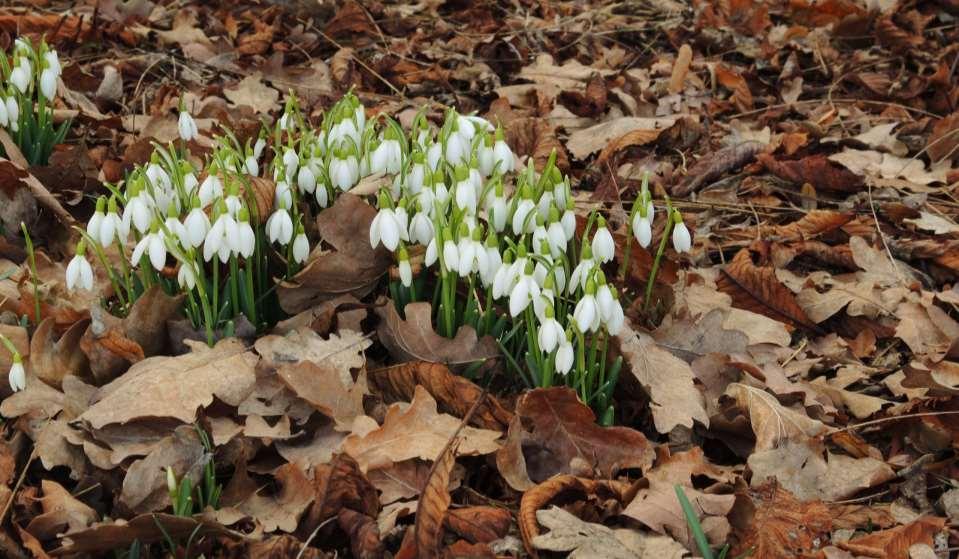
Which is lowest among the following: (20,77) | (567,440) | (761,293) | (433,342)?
(761,293)

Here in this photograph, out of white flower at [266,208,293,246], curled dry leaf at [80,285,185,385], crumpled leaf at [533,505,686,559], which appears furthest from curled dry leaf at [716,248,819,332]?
curled dry leaf at [80,285,185,385]

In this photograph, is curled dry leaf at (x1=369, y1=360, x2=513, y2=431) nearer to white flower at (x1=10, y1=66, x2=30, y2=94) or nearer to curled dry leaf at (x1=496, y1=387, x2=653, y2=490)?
curled dry leaf at (x1=496, y1=387, x2=653, y2=490)

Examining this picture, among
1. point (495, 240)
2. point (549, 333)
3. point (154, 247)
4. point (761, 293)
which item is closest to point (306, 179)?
point (154, 247)

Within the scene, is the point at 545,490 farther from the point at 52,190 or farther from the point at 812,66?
the point at 812,66

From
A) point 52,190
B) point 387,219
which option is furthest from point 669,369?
point 52,190

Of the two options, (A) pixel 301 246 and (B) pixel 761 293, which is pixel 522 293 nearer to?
(A) pixel 301 246

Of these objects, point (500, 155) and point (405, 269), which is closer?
point (405, 269)
